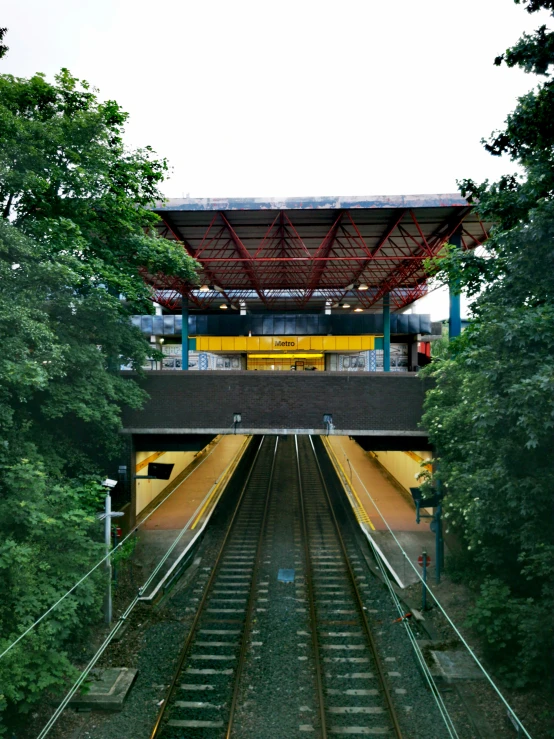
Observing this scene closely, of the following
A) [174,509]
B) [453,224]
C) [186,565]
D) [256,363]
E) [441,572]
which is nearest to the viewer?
[441,572]

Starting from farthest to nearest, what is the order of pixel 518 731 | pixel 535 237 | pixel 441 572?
1. pixel 441 572
2. pixel 535 237
3. pixel 518 731

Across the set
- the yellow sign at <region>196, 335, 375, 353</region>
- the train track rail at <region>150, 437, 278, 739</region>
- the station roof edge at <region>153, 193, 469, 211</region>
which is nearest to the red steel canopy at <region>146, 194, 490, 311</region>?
the station roof edge at <region>153, 193, 469, 211</region>

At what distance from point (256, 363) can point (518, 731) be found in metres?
39.1

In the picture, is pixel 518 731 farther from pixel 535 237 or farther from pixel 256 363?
pixel 256 363

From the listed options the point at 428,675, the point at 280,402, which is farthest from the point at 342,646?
the point at 280,402

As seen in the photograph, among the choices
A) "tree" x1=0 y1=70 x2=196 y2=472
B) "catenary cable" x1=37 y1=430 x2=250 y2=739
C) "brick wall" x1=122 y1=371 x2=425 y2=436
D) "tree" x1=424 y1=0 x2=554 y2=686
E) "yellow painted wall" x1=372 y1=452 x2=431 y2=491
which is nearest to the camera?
"tree" x1=424 y1=0 x2=554 y2=686

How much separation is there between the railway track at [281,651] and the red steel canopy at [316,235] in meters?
11.6

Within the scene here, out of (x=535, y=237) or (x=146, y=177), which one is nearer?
(x=535, y=237)

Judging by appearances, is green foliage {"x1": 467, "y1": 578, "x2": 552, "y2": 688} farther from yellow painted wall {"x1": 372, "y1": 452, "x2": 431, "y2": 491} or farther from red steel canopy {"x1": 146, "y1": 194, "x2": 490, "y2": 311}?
red steel canopy {"x1": 146, "y1": 194, "x2": 490, "y2": 311}

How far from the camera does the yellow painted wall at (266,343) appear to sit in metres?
40.7

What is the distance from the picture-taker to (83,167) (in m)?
12.2

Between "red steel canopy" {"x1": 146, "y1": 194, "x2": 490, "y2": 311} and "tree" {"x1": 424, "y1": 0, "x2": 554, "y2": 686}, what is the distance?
7021mm

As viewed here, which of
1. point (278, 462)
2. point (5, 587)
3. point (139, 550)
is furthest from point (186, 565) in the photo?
point (278, 462)

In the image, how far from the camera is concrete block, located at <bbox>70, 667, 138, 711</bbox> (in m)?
8.71
